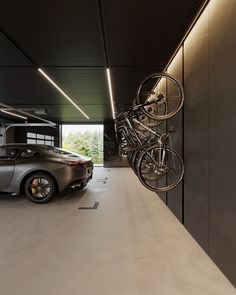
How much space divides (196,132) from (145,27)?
4.53ft

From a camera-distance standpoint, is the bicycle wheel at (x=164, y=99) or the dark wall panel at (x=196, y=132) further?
the bicycle wheel at (x=164, y=99)

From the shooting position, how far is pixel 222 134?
213 centimetres

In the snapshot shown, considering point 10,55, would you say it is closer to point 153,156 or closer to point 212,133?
point 153,156

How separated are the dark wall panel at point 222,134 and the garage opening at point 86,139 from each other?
1192 cm

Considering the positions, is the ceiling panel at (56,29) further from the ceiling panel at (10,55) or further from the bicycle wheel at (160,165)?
the bicycle wheel at (160,165)

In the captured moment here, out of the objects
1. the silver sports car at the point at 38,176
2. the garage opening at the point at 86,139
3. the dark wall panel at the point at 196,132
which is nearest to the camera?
the dark wall panel at the point at 196,132

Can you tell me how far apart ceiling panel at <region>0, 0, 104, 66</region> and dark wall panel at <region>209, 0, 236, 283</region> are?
1.23m

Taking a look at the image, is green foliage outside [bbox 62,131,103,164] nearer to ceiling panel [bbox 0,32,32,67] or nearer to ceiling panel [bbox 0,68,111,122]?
ceiling panel [bbox 0,68,111,122]

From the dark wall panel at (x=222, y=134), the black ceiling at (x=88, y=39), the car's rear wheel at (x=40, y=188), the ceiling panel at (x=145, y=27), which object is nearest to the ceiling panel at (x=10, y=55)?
the black ceiling at (x=88, y=39)

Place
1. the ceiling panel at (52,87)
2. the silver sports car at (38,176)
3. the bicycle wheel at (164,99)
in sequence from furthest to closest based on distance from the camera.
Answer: the silver sports car at (38,176) → the ceiling panel at (52,87) → the bicycle wheel at (164,99)

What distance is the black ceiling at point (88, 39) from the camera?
2.46 meters

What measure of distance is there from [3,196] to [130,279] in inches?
177

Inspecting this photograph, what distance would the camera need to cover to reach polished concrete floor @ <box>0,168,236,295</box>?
2020 mm

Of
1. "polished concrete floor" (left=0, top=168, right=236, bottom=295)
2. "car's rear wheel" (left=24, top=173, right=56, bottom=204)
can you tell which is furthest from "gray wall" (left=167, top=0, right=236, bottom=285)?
"car's rear wheel" (left=24, top=173, right=56, bottom=204)
